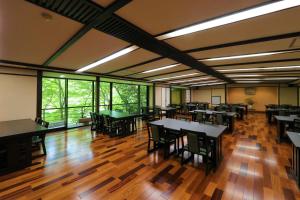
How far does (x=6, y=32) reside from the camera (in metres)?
2.24

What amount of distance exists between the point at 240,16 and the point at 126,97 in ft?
26.7

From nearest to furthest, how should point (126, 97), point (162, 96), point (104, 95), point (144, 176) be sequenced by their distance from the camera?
point (144, 176)
point (104, 95)
point (126, 97)
point (162, 96)

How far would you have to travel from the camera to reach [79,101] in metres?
7.24

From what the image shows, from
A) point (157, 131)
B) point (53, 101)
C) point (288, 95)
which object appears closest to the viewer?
point (157, 131)

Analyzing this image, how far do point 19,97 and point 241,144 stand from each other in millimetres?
7641

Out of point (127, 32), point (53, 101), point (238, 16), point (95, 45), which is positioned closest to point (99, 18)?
point (127, 32)

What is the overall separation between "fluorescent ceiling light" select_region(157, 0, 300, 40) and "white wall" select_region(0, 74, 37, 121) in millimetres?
5461

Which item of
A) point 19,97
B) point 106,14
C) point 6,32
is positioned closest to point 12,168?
point 6,32

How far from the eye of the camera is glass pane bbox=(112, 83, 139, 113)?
28.2ft

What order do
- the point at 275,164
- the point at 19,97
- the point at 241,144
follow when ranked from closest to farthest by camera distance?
the point at 275,164
the point at 241,144
the point at 19,97

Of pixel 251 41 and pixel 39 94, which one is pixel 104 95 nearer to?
pixel 39 94

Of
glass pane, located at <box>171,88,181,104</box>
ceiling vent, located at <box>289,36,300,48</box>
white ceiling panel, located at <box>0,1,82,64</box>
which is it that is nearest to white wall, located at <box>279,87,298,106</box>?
glass pane, located at <box>171,88,181,104</box>

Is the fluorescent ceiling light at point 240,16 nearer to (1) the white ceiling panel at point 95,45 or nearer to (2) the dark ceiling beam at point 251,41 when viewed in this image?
(2) the dark ceiling beam at point 251,41

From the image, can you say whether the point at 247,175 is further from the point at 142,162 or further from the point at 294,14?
the point at 294,14
